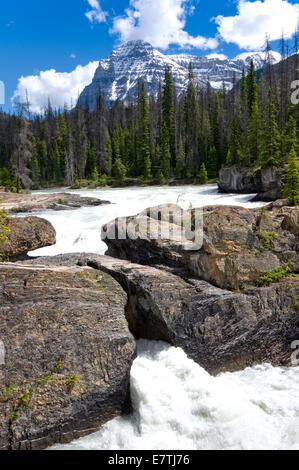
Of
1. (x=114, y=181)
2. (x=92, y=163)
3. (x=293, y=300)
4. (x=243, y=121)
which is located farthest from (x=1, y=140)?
(x=293, y=300)

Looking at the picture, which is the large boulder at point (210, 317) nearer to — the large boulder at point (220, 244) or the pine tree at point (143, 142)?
the large boulder at point (220, 244)

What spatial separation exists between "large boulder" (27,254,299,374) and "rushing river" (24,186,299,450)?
11.9 inches

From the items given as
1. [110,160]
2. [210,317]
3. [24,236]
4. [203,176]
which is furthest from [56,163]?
[210,317]

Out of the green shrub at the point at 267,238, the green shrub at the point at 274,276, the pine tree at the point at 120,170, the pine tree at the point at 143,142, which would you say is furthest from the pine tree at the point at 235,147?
the green shrub at the point at 274,276

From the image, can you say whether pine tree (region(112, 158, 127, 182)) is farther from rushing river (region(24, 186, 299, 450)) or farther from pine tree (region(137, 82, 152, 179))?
rushing river (region(24, 186, 299, 450))

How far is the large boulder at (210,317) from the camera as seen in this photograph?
7461mm

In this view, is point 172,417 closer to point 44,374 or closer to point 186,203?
point 44,374

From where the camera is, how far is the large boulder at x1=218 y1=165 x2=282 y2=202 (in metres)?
27.7

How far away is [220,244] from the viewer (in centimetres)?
878

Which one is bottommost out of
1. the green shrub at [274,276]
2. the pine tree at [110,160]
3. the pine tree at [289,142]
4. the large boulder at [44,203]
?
the green shrub at [274,276]

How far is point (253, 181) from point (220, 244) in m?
25.5

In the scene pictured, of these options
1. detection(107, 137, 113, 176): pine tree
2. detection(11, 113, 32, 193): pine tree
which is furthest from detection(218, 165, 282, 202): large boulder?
detection(107, 137, 113, 176): pine tree

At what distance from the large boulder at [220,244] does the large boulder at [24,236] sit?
7.17 feet

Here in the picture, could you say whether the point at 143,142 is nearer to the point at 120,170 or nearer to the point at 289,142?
the point at 120,170
